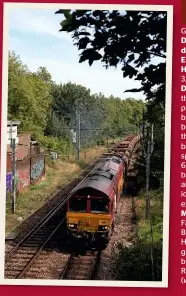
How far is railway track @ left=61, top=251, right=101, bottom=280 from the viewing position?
271 inches

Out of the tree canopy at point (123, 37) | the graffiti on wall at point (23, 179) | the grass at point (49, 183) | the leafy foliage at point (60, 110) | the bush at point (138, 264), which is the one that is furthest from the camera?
the grass at point (49, 183)

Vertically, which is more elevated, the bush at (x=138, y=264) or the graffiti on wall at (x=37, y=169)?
the graffiti on wall at (x=37, y=169)

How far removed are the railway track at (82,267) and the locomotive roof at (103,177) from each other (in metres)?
1.14

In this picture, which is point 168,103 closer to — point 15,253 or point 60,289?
point 60,289

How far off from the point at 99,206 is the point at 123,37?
157 inches

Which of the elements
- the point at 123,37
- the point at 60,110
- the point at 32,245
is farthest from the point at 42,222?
the point at 123,37

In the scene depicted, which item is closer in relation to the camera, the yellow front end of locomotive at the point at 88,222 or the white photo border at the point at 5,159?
the white photo border at the point at 5,159

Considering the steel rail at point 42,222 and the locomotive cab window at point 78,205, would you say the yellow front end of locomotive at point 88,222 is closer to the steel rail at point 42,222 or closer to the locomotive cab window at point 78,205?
the locomotive cab window at point 78,205

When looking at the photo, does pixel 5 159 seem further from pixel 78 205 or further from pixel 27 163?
pixel 78 205

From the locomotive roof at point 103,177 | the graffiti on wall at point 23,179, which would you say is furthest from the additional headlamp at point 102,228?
the graffiti on wall at point 23,179

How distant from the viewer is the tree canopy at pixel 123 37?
4.96 meters

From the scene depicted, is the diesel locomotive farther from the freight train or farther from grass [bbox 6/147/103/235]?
grass [bbox 6/147/103/235]

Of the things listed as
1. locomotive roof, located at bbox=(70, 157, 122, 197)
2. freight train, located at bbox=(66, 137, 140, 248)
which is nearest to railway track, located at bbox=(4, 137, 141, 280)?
locomotive roof, located at bbox=(70, 157, 122, 197)

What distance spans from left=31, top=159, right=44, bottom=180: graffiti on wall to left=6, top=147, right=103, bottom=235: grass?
13cm
